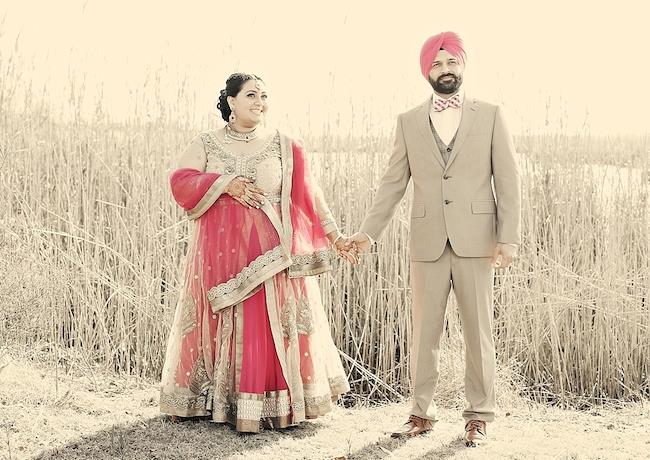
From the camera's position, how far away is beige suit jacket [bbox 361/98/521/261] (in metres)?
3.24

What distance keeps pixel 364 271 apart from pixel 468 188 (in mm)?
1572

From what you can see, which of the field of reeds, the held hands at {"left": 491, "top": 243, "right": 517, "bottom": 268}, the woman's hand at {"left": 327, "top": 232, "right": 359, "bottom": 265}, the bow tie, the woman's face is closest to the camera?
the held hands at {"left": 491, "top": 243, "right": 517, "bottom": 268}

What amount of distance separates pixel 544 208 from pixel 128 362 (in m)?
2.65

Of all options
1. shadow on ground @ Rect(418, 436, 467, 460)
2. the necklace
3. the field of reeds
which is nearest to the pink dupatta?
the necklace

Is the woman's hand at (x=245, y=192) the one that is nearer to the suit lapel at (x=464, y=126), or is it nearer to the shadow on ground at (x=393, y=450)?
the suit lapel at (x=464, y=126)

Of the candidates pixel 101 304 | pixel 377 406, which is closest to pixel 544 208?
pixel 377 406

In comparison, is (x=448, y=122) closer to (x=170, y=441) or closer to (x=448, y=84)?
(x=448, y=84)

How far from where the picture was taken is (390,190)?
11.4 feet

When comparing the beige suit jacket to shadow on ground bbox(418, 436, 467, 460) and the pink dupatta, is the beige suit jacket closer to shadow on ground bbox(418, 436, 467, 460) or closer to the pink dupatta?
the pink dupatta

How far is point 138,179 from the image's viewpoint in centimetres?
500

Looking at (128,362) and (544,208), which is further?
(544,208)

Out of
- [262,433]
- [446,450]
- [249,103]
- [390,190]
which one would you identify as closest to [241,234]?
[249,103]

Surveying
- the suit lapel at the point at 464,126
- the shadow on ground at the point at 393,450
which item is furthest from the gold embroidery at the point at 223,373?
the suit lapel at the point at 464,126

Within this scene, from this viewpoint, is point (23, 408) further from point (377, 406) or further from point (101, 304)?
point (377, 406)
